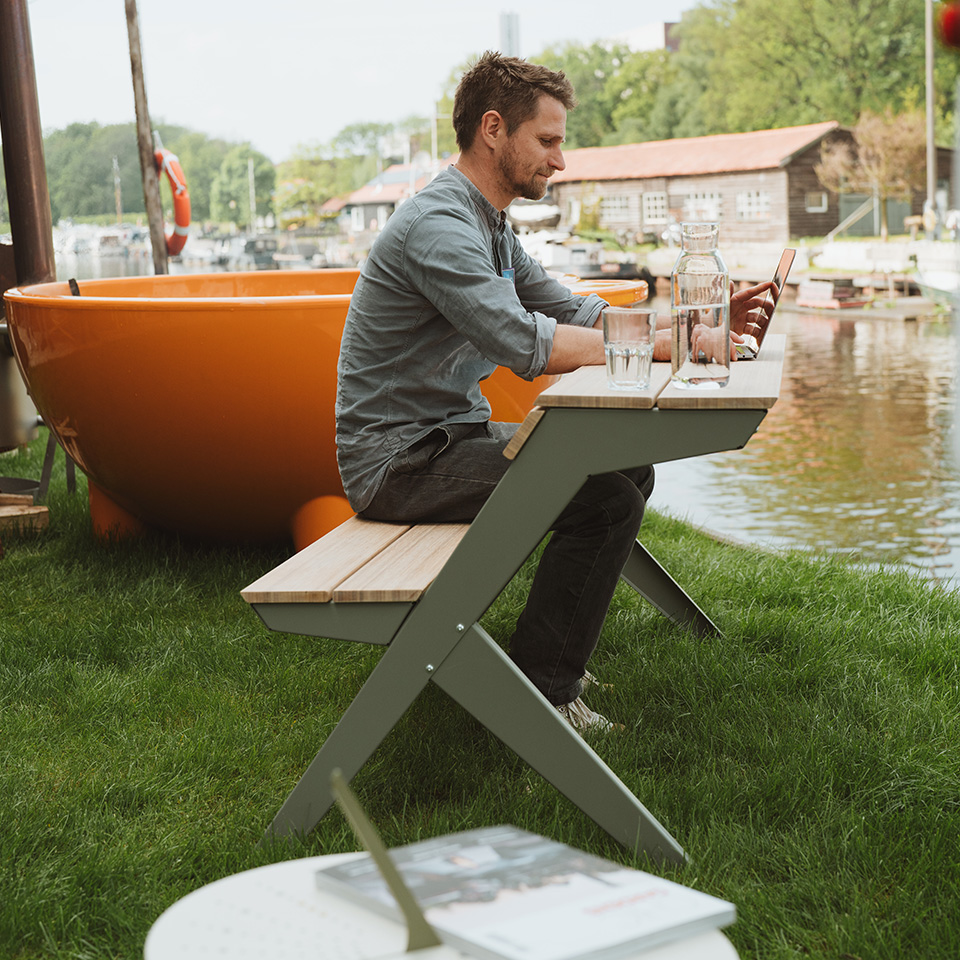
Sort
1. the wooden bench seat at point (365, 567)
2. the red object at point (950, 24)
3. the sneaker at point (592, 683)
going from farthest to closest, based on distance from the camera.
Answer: the sneaker at point (592, 683)
the wooden bench seat at point (365, 567)
the red object at point (950, 24)

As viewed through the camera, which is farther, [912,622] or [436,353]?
[912,622]

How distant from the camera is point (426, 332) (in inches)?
91.1

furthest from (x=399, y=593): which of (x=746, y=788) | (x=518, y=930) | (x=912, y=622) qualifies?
(x=912, y=622)

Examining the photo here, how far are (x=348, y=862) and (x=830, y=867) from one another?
1.14m

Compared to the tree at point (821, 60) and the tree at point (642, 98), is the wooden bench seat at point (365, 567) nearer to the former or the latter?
the tree at point (821, 60)

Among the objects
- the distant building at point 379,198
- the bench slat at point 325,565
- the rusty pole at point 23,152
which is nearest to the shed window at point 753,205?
the distant building at point 379,198

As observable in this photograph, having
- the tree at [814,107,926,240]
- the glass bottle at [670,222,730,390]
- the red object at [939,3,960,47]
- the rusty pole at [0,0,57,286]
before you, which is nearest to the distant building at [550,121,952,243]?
the tree at [814,107,926,240]

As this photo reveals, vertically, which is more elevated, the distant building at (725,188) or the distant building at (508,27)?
the distant building at (508,27)

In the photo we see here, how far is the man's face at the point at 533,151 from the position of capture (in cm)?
239

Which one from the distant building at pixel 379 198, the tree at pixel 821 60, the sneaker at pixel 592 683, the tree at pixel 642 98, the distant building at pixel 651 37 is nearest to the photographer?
the sneaker at pixel 592 683

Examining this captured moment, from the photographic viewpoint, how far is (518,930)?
0.83 metres

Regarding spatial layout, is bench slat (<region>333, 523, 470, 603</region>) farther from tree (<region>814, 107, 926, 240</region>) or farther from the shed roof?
the shed roof

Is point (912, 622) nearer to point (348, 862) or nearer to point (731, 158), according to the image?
point (348, 862)

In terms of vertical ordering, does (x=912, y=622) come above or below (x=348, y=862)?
below
